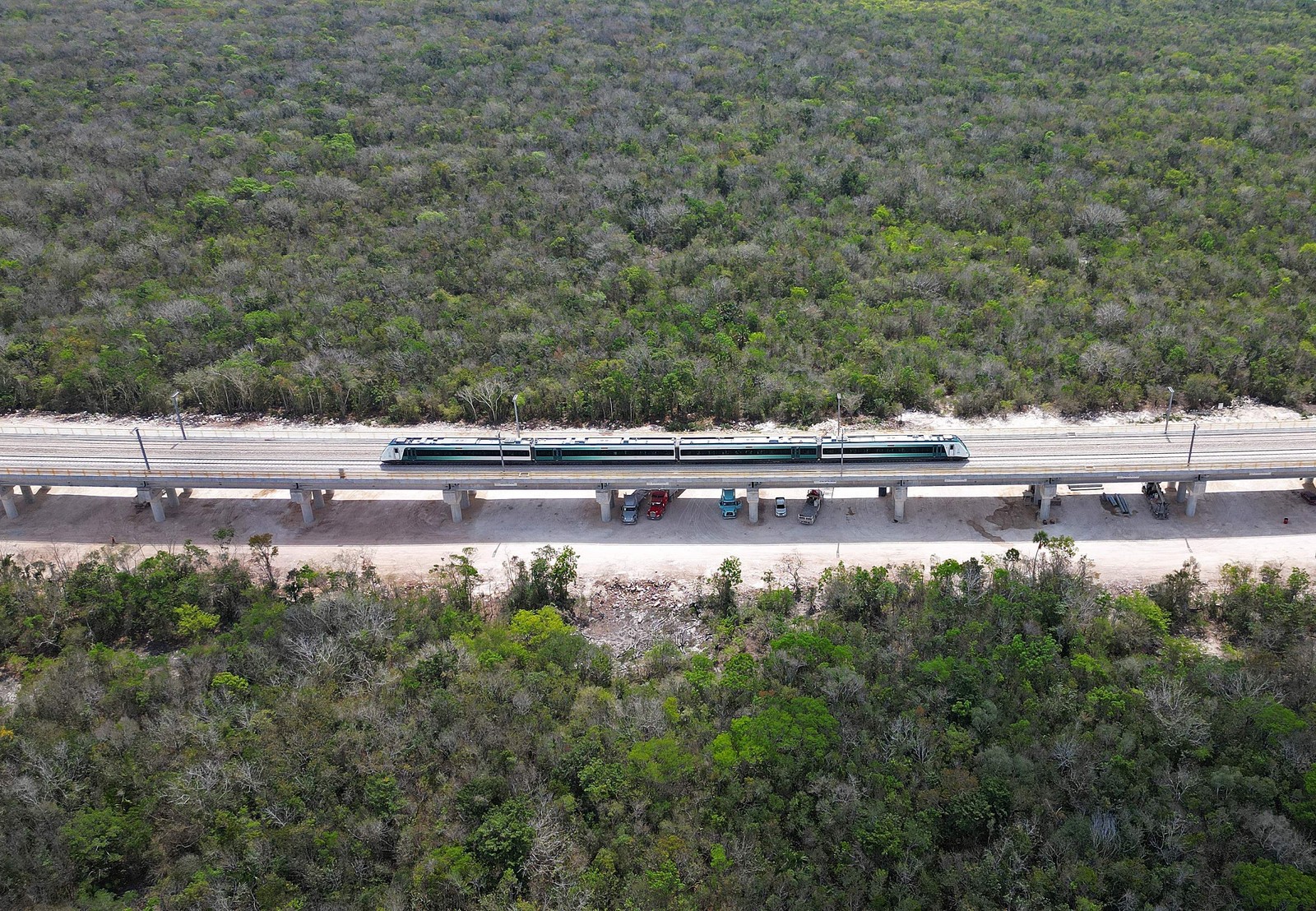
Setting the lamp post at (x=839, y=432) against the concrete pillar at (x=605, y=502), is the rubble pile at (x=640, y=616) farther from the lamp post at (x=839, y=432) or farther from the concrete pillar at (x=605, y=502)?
the lamp post at (x=839, y=432)

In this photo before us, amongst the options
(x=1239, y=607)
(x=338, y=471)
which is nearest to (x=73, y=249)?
(x=338, y=471)

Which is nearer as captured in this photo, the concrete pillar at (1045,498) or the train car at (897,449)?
the concrete pillar at (1045,498)

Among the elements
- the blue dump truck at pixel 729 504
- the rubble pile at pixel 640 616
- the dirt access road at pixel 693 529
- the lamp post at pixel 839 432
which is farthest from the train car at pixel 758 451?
the rubble pile at pixel 640 616

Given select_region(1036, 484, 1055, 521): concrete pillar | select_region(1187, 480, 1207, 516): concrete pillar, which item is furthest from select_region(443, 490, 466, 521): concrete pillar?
select_region(1187, 480, 1207, 516): concrete pillar

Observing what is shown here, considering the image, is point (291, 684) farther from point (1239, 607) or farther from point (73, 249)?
point (73, 249)

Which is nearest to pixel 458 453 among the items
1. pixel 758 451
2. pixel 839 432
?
pixel 758 451

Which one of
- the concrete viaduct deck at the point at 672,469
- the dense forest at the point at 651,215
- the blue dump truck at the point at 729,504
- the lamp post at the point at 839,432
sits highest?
the dense forest at the point at 651,215
